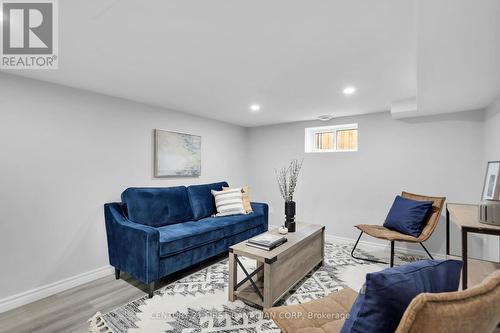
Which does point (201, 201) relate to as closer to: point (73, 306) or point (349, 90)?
point (73, 306)

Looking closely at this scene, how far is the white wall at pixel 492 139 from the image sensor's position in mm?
2459

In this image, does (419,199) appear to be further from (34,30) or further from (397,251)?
(34,30)

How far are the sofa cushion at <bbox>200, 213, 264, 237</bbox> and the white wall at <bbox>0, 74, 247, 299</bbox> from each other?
108cm

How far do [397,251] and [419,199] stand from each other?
0.92 m

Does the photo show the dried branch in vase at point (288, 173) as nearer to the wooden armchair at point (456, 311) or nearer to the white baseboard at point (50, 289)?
the white baseboard at point (50, 289)

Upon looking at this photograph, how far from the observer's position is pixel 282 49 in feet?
5.90

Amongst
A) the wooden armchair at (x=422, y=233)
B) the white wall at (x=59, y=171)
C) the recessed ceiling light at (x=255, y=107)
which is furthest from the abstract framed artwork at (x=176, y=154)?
the wooden armchair at (x=422, y=233)

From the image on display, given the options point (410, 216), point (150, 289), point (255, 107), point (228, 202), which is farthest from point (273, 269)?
point (255, 107)

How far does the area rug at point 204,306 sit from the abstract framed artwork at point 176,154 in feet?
5.04

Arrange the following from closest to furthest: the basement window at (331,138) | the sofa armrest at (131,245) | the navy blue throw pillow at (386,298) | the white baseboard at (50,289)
Result: 1. the navy blue throw pillow at (386,298)
2. the white baseboard at (50,289)
3. the sofa armrest at (131,245)
4. the basement window at (331,138)

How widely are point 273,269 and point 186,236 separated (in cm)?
107

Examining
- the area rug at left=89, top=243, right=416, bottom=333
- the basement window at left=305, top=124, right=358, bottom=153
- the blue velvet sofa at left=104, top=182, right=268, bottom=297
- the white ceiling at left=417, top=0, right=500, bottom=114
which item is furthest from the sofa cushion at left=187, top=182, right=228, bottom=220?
the white ceiling at left=417, top=0, right=500, bottom=114

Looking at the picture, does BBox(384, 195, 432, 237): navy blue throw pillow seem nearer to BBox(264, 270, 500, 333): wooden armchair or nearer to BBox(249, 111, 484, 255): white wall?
BBox(249, 111, 484, 255): white wall

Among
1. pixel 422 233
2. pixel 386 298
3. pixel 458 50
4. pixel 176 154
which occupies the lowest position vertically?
pixel 422 233
